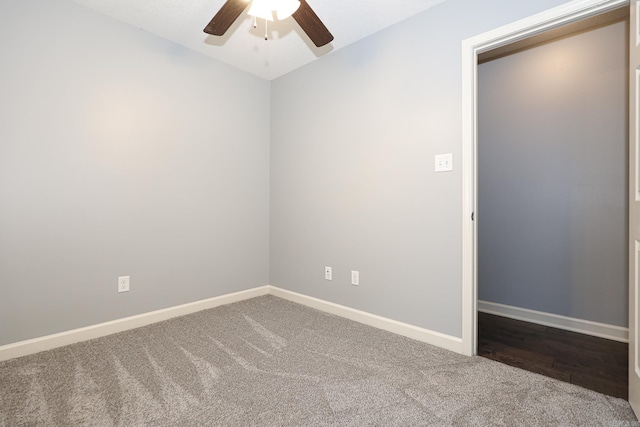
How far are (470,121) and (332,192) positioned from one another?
1.26 m

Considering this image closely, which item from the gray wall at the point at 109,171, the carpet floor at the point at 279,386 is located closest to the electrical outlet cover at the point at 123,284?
the gray wall at the point at 109,171

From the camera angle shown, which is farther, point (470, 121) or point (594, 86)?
point (594, 86)

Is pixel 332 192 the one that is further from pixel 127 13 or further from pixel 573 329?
pixel 573 329

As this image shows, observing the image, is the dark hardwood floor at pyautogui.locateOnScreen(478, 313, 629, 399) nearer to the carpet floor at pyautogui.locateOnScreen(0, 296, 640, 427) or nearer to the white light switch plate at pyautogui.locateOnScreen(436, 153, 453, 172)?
the carpet floor at pyautogui.locateOnScreen(0, 296, 640, 427)

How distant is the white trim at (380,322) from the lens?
212 cm

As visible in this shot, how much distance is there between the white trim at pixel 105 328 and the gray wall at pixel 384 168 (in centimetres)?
71

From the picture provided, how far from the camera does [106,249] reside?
2.33 metres

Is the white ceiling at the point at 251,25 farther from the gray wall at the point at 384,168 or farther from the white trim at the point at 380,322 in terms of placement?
the white trim at the point at 380,322

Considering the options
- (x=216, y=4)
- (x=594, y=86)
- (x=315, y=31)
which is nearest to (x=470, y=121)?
(x=315, y=31)

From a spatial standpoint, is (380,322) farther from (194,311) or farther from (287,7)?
(287,7)

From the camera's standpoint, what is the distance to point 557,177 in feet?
8.63

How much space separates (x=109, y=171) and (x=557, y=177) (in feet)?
11.9

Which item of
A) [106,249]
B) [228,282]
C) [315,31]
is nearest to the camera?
[315,31]

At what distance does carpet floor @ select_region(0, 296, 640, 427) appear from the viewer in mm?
1420
